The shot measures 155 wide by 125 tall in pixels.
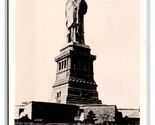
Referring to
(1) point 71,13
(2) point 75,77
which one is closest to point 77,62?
(2) point 75,77

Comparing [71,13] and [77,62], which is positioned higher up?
[71,13]

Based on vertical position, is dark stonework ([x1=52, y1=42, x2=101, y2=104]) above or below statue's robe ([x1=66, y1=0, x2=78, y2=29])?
below

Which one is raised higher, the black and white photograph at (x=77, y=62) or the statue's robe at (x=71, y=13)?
the statue's robe at (x=71, y=13)

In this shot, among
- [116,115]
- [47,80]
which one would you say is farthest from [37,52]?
[116,115]

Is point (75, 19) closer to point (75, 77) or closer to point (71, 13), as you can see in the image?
point (71, 13)

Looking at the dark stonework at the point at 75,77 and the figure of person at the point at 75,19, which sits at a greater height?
the figure of person at the point at 75,19
